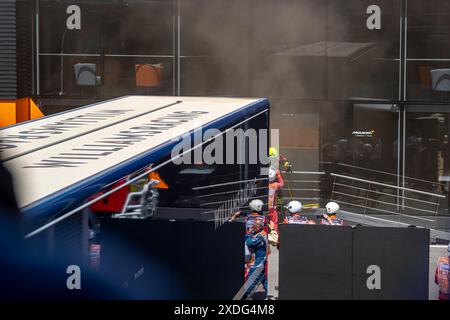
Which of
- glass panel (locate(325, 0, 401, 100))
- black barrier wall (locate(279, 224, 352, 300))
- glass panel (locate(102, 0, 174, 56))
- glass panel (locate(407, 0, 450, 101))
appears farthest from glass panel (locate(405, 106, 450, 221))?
black barrier wall (locate(279, 224, 352, 300))

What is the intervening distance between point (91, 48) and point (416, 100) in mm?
6823

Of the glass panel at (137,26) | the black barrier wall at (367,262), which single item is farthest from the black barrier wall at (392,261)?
the glass panel at (137,26)

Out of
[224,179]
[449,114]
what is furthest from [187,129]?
[449,114]

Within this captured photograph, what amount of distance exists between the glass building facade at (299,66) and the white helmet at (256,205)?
8.41m

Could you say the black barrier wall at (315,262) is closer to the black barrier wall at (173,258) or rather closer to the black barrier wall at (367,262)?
the black barrier wall at (367,262)

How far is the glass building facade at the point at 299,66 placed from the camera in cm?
1401

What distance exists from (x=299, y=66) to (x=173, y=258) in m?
11.3

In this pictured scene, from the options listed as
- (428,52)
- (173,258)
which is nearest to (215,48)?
(428,52)

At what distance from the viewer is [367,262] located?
17.2 ft

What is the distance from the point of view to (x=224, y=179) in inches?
176

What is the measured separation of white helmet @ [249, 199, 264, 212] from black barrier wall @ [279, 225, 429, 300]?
45 cm

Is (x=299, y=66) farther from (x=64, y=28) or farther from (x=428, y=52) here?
(x=64, y=28)

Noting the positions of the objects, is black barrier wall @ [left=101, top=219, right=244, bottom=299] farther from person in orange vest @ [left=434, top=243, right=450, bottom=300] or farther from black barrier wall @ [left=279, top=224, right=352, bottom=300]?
person in orange vest @ [left=434, top=243, right=450, bottom=300]
